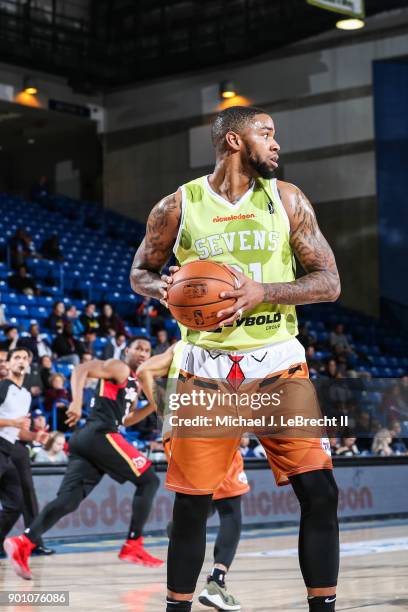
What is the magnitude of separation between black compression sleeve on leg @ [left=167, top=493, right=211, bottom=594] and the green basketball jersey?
2.08 feet

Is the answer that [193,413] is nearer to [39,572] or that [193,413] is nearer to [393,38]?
[39,572]

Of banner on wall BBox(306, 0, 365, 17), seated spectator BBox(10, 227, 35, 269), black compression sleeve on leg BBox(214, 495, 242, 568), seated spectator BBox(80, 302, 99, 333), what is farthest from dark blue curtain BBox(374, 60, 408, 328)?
black compression sleeve on leg BBox(214, 495, 242, 568)

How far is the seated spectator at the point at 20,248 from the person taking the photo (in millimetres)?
18953

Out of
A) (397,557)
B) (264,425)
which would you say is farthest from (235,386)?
(397,557)

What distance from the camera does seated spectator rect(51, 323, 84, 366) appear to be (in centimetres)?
1487

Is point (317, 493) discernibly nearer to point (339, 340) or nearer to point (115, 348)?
point (115, 348)

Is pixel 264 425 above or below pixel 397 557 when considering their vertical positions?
above

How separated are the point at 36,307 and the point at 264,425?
45.2 ft

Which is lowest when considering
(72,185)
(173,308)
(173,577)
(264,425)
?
(173,577)

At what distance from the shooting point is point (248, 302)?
12.1ft

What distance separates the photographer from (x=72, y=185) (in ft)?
93.9

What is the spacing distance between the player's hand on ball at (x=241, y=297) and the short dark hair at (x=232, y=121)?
656mm

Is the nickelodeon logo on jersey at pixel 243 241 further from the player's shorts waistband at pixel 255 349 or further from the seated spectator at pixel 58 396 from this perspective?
the seated spectator at pixel 58 396

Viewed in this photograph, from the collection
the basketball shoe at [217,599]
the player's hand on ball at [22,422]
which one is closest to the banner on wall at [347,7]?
the player's hand on ball at [22,422]
